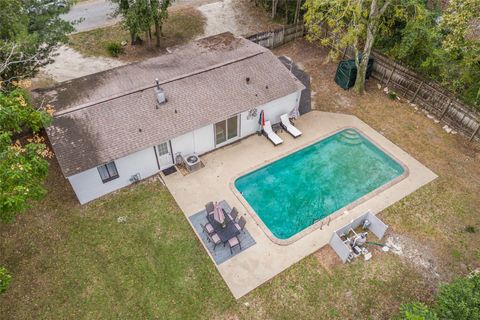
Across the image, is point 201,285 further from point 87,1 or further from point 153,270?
point 87,1

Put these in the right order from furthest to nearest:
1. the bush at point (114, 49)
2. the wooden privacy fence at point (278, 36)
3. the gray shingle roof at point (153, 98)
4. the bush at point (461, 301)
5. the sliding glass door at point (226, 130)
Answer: the wooden privacy fence at point (278, 36) → the bush at point (114, 49) → the sliding glass door at point (226, 130) → the gray shingle roof at point (153, 98) → the bush at point (461, 301)

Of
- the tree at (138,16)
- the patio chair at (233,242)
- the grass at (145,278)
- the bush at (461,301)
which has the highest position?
the tree at (138,16)

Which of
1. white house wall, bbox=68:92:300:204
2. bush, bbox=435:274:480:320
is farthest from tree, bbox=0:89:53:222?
bush, bbox=435:274:480:320

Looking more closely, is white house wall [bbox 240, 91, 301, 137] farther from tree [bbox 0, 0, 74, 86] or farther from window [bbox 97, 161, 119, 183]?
tree [bbox 0, 0, 74, 86]

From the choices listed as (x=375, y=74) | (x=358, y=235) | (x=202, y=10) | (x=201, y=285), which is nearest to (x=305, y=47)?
(x=375, y=74)

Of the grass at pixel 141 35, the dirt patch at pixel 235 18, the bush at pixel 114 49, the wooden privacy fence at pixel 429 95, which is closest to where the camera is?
the wooden privacy fence at pixel 429 95

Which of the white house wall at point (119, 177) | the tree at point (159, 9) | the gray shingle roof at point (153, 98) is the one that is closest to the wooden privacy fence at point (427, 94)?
the tree at point (159, 9)

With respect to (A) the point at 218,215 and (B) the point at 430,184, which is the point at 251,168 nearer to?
(A) the point at 218,215

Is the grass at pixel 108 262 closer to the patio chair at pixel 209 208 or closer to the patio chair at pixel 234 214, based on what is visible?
the patio chair at pixel 209 208
